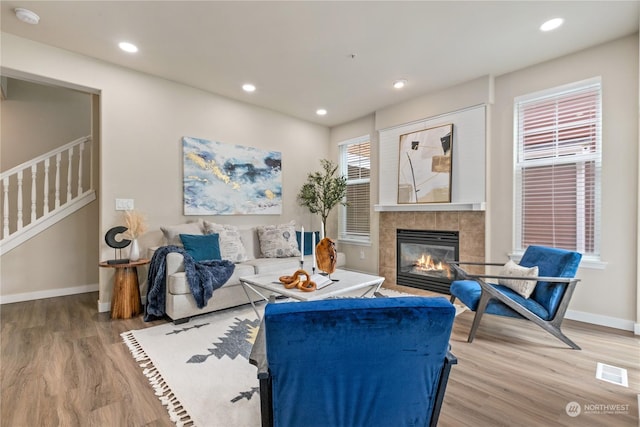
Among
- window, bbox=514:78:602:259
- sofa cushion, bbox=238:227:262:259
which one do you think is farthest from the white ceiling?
sofa cushion, bbox=238:227:262:259

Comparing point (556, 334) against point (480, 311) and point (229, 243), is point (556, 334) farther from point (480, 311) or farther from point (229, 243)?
point (229, 243)

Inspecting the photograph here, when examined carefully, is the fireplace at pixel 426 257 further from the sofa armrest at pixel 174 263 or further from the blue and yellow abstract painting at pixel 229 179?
the sofa armrest at pixel 174 263

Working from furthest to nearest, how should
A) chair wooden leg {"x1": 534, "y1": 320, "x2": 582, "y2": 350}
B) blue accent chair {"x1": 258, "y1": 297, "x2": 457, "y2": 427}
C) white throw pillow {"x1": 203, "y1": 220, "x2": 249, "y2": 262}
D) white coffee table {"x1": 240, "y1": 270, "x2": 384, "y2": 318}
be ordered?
white throw pillow {"x1": 203, "y1": 220, "x2": 249, "y2": 262}
chair wooden leg {"x1": 534, "y1": 320, "x2": 582, "y2": 350}
white coffee table {"x1": 240, "y1": 270, "x2": 384, "y2": 318}
blue accent chair {"x1": 258, "y1": 297, "x2": 457, "y2": 427}

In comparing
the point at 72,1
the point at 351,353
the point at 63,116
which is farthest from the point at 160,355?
the point at 63,116

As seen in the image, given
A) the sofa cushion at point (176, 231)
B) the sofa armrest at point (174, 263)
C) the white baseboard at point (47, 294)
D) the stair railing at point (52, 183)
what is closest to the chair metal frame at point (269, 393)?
the sofa armrest at point (174, 263)

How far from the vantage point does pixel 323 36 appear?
280cm

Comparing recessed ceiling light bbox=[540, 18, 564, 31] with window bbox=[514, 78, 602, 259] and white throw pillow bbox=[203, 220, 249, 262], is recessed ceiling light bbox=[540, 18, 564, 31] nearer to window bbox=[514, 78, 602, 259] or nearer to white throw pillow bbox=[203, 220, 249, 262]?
window bbox=[514, 78, 602, 259]

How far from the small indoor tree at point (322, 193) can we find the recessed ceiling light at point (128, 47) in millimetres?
2912

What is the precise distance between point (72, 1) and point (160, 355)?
279 cm

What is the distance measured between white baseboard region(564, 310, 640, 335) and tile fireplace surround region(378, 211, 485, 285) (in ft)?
3.07

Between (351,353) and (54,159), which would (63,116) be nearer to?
(54,159)

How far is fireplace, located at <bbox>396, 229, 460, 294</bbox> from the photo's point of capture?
401 centimetres

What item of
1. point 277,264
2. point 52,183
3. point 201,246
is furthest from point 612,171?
point 52,183

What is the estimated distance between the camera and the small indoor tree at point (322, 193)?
16.6 ft
